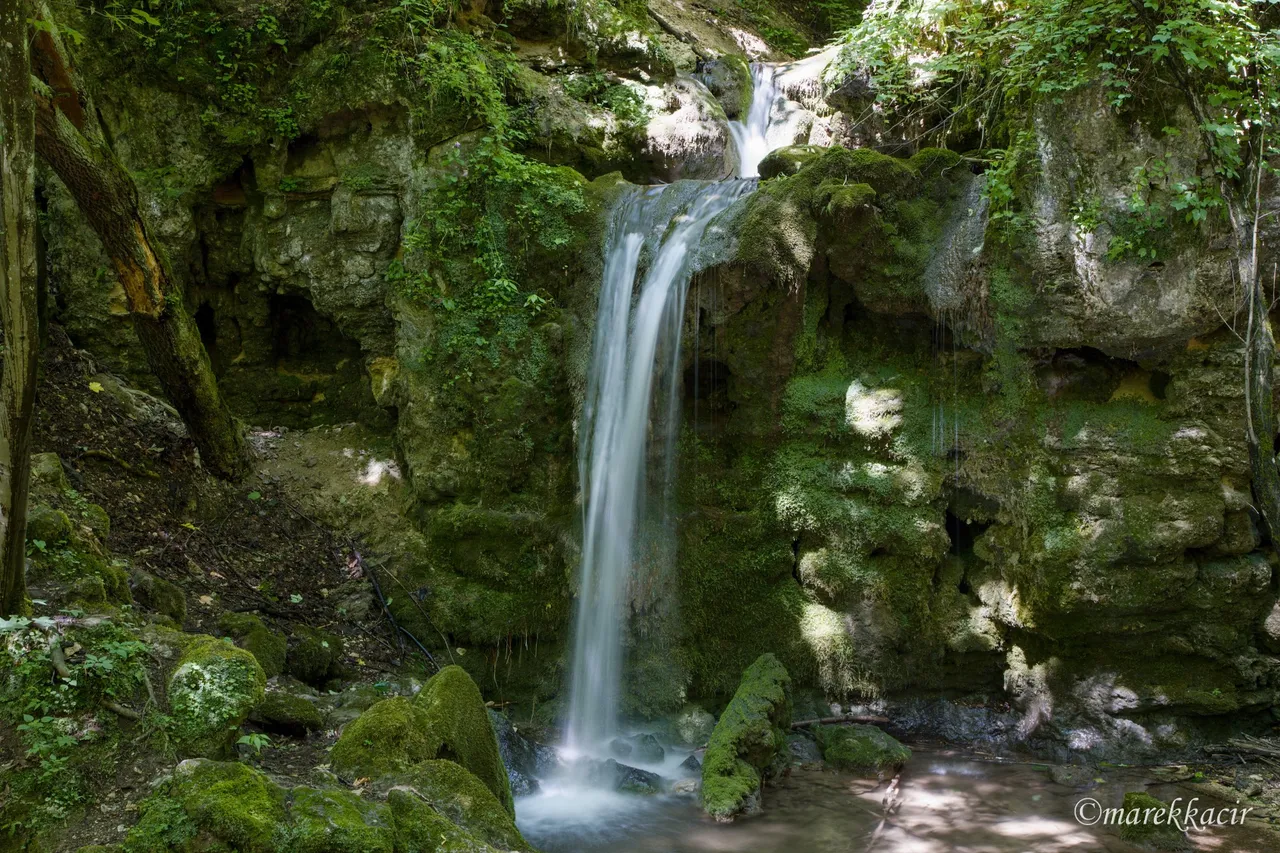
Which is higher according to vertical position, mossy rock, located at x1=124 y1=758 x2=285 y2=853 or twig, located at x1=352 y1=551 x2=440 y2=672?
twig, located at x1=352 y1=551 x2=440 y2=672

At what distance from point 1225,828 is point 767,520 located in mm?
3743

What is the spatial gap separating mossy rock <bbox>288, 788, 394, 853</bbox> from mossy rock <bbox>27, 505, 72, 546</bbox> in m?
2.35

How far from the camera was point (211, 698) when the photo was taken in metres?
3.72

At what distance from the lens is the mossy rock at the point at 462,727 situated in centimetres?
469

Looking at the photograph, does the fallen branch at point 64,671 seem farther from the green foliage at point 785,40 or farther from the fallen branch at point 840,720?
the green foliage at point 785,40

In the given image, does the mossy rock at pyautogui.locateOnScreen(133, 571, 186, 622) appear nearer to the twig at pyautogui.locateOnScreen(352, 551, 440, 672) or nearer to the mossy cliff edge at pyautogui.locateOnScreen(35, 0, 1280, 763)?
the mossy cliff edge at pyautogui.locateOnScreen(35, 0, 1280, 763)

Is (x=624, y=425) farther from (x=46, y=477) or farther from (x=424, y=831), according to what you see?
(x=424, y=831)

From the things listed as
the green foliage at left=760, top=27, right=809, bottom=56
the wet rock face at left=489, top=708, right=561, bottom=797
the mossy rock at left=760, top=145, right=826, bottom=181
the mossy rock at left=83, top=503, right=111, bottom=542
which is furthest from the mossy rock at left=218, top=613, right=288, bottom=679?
the green foliage at left=760, top=27, right=809, bottom=56

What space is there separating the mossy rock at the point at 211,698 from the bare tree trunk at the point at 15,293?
83 centimetres

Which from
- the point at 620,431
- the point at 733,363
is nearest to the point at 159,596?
the point at 620,431

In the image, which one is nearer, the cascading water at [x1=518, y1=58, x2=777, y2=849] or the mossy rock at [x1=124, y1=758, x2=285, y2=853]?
the mossy rock at [x1=124, y1=758, x2=285, y2=853]

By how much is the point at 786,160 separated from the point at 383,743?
6.18m

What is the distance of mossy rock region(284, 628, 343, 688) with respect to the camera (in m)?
6.18

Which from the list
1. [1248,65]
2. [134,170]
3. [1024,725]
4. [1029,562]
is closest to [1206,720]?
[1024,725]
